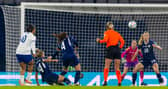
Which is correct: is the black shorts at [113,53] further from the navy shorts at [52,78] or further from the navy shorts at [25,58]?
the navy shorts at [25,58]

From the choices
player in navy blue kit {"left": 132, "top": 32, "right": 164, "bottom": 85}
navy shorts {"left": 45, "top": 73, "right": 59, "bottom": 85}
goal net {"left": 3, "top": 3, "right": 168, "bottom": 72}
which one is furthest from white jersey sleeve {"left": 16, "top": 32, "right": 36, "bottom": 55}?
goal net {"left": 3, "top": 3, "right": 168, "bottom": 72}

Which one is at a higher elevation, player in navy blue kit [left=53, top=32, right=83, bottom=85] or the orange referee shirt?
the orange referee shirt

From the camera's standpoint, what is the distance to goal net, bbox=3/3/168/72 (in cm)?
1712

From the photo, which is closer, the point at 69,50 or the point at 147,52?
the point at 69,50

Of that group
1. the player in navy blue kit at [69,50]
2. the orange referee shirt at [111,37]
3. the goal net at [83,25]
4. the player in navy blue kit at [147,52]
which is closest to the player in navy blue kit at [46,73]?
the player in navy blue kit at [69,50]

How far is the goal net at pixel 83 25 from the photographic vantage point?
1712cm

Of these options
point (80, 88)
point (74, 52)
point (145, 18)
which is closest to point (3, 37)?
point (145, 18)

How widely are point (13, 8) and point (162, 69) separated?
16.2 ft

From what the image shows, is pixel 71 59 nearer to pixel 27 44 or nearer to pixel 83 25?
pixel 27 44

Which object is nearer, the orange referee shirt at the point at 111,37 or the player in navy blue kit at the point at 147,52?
the orange referee shirt at the point at 111,37

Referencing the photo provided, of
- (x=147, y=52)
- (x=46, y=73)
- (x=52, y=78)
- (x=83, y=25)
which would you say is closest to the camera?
(x=52, y=78)

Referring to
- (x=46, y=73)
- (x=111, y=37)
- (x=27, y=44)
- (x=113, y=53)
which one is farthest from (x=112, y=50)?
(x=27, y=44)

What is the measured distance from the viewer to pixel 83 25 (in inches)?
719

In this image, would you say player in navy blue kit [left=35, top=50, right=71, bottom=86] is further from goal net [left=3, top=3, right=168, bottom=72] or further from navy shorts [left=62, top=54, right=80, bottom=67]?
goal net [left=3, top=3, right=168, bottom=72]
